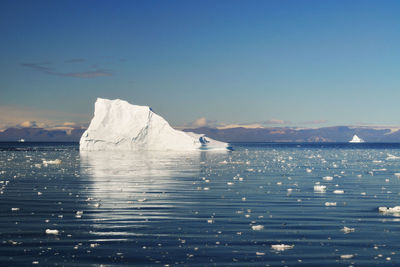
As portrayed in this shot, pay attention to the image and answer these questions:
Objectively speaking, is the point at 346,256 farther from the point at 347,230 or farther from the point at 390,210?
the point at 390,210

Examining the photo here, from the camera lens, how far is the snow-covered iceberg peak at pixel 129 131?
242 ft

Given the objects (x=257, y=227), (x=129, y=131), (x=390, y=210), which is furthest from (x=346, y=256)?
(x=129, y=131)

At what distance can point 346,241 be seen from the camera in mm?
10930

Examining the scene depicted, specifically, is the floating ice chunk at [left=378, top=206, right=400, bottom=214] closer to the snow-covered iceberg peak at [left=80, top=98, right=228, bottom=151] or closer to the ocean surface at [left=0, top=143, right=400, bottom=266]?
the ocean surface at [left=0, top=143, right=400, bottom=266]

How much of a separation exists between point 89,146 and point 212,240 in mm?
69461

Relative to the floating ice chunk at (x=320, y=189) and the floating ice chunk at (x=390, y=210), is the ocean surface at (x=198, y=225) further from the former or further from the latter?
the floating ice chunk at (x=390, y=210)

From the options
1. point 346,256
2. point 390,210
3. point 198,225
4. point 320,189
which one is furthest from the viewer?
point 320,189

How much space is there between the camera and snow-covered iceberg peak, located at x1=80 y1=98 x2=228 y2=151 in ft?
A: 242

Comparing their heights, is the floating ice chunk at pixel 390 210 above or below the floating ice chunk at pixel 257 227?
below

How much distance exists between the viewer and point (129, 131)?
244ft

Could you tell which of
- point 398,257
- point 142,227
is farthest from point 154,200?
point 398,257

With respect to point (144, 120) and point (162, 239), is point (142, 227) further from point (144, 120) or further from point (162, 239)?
point (144, 120)

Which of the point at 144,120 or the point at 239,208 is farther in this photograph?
the point at 144,120

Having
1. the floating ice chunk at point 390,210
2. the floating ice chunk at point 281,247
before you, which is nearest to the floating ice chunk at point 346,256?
the floating ice chunk at point 281,247
